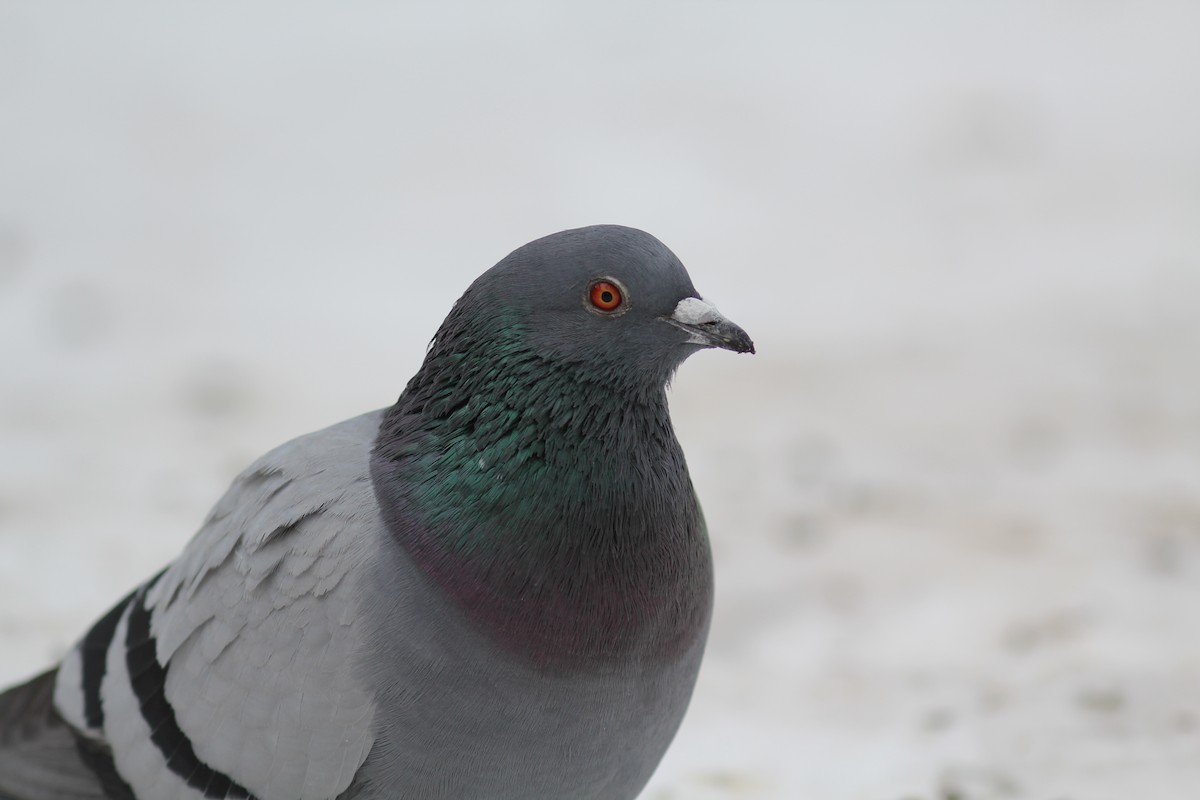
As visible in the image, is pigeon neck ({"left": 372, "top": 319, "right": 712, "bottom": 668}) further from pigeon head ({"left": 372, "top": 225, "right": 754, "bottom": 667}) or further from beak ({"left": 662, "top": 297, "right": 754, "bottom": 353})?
beak ({"left": 662, "top": 297, "right": 754, "bottom": 353})

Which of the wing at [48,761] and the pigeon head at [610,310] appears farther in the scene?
the wing at [48,761]

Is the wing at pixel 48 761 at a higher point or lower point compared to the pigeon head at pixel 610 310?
lower

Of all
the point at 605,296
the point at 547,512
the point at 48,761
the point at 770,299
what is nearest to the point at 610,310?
the point at 605,296

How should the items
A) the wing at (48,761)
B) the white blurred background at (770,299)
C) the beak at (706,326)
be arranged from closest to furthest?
the beak at (706,326) → the wing at (48,761) → the white blurred background at (770,299)

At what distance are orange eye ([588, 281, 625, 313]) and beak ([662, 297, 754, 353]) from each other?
13 cm

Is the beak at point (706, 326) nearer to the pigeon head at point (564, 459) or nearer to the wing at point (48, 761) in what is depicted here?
the pigeon head at point (564, 459)

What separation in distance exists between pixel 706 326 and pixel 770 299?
535cm

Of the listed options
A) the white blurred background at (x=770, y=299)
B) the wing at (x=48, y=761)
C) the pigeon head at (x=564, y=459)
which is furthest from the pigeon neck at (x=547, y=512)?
the white blurred background at (x=770, y=299)

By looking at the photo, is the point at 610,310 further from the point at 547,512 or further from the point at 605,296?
the point at 547,512

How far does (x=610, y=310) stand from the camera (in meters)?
3.21

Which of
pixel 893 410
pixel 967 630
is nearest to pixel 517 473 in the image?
pixel 967 630

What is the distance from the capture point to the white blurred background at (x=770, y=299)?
5422mm

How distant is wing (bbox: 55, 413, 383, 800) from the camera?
10.6 ft

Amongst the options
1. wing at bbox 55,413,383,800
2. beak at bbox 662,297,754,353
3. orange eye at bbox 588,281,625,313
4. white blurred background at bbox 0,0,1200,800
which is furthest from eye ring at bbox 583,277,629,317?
white blurred background at bbox 0,0,1200,800
